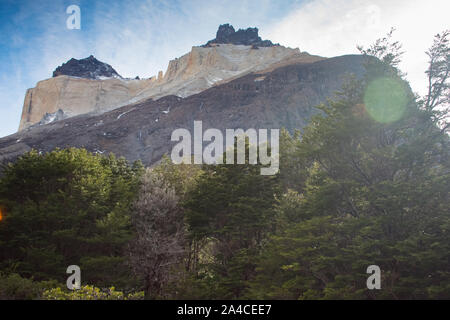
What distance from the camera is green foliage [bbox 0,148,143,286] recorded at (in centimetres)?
1742

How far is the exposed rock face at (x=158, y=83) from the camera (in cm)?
14927

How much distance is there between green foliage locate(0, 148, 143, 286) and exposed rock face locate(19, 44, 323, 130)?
11703 centimetres

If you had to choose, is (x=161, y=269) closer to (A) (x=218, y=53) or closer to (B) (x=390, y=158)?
(B) (x=390, y=158)

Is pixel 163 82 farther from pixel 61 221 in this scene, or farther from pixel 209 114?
pixel 61 221

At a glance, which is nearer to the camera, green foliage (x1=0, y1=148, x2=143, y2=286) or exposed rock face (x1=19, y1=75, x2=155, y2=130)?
green foliage (x1=0, y1=148, x2=143, y2=286)

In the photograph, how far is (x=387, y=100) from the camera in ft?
51.0

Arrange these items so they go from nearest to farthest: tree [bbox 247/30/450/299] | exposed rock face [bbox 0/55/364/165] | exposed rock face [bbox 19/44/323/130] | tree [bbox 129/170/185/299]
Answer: tree [bbox 247/30/450/299] → tree [bbox 129/170/185/299] → exposed rock face [bbox 0/55/364/165] → exposed rock face [bbox 19/44/323/130]

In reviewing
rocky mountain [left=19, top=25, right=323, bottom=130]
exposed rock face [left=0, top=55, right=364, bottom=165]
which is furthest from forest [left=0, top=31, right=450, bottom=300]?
rocky mountain [left=19, top=25, right=323, bottom=130]

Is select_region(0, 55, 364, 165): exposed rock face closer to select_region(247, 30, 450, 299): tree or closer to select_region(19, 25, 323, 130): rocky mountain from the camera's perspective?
select_region(19, 25, 323, 130): rocky mountain

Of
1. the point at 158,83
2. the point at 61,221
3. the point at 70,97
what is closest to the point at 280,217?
the point at 61,221

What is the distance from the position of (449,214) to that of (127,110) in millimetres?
118721

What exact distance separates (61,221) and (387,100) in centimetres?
2010

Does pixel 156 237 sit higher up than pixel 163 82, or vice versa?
pixel 163 82
